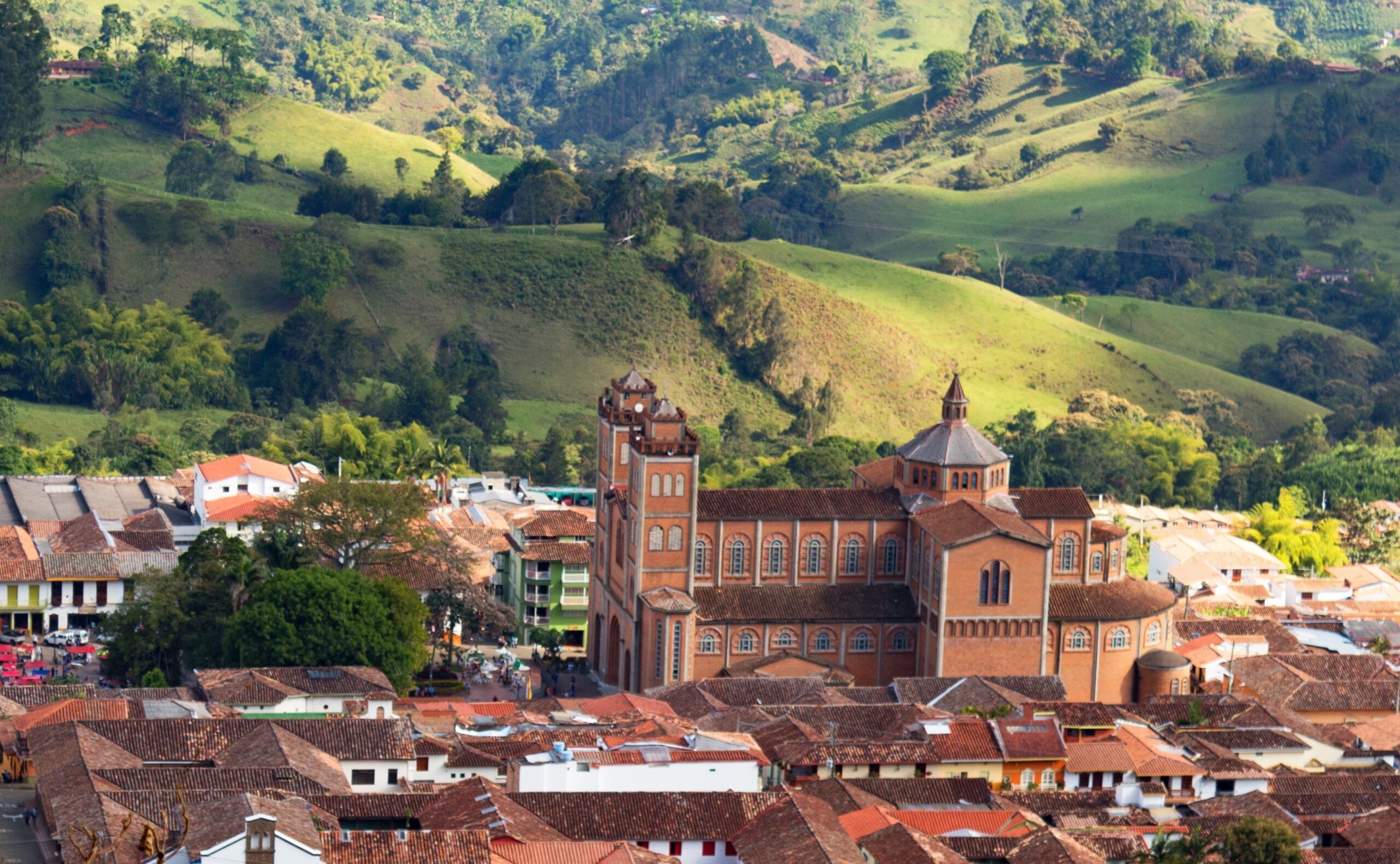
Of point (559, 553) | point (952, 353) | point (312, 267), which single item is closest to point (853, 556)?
point (559, 553)

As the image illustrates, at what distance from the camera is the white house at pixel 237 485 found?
8400 centimetres

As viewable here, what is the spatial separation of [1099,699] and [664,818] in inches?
895

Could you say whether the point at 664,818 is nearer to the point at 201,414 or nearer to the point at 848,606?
the point at 848,606

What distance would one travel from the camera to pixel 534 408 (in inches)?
4550

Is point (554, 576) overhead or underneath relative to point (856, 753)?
overhead

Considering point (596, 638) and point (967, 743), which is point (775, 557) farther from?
point (967, 743)

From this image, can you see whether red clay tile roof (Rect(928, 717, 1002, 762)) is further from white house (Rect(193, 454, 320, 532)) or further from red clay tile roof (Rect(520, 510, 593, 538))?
white house (Rect(193, 454, 320, 532))

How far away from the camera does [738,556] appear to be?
68.9m

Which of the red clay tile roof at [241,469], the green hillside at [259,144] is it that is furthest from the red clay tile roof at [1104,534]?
the green hillside at [259,144]

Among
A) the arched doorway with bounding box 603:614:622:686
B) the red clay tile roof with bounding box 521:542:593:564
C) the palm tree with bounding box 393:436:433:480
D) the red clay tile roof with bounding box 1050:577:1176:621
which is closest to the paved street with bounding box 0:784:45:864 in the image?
the arched doorway with bounding box 603:614:622:686

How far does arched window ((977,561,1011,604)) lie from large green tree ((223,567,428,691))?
15.2 metres

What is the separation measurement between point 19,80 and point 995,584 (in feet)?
256

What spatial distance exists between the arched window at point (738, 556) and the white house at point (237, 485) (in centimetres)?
2050

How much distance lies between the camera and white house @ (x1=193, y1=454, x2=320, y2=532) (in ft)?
276
